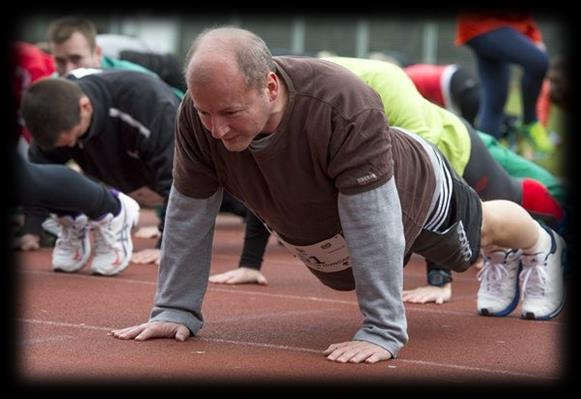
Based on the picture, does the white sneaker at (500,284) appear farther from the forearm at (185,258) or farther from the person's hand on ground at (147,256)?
the person's hand on ground at (147,256)

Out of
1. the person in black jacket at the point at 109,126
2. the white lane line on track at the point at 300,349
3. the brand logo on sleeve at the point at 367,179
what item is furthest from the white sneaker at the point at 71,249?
the brand logo on sleeve at the point at 367,179

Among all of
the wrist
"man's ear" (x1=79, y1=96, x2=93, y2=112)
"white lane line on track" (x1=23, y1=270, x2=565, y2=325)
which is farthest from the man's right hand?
Answer: "man's ear" (x1=79, y1=96, x2=93, y2=112)

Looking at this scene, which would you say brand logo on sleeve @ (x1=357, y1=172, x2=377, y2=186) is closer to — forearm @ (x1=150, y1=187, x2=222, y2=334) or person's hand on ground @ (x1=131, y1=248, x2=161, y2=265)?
forearm @ (x1=150, y1=187, x2=222, y2=334)

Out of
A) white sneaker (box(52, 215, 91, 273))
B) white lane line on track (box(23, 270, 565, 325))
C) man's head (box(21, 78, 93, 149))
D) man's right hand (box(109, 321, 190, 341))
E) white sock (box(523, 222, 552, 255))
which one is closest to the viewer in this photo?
man's right hand (box(109, 321, 190, 341))

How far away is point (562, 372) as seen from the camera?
3500 millimetres

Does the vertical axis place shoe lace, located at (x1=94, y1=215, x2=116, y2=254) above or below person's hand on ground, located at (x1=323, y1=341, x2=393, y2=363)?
below

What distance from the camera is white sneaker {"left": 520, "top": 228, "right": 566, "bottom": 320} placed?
4578mm

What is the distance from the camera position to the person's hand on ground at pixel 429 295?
200 inches

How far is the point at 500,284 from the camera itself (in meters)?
4.69

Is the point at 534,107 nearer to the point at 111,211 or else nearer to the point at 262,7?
the point at 111,211

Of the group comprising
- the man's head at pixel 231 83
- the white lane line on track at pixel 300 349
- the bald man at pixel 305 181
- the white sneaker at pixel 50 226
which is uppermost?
the man's head at pixel 231 83

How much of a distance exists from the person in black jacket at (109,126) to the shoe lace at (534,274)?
191 centimetres

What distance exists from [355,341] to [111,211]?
2247 mm

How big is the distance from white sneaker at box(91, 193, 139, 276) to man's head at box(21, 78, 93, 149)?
420mm
